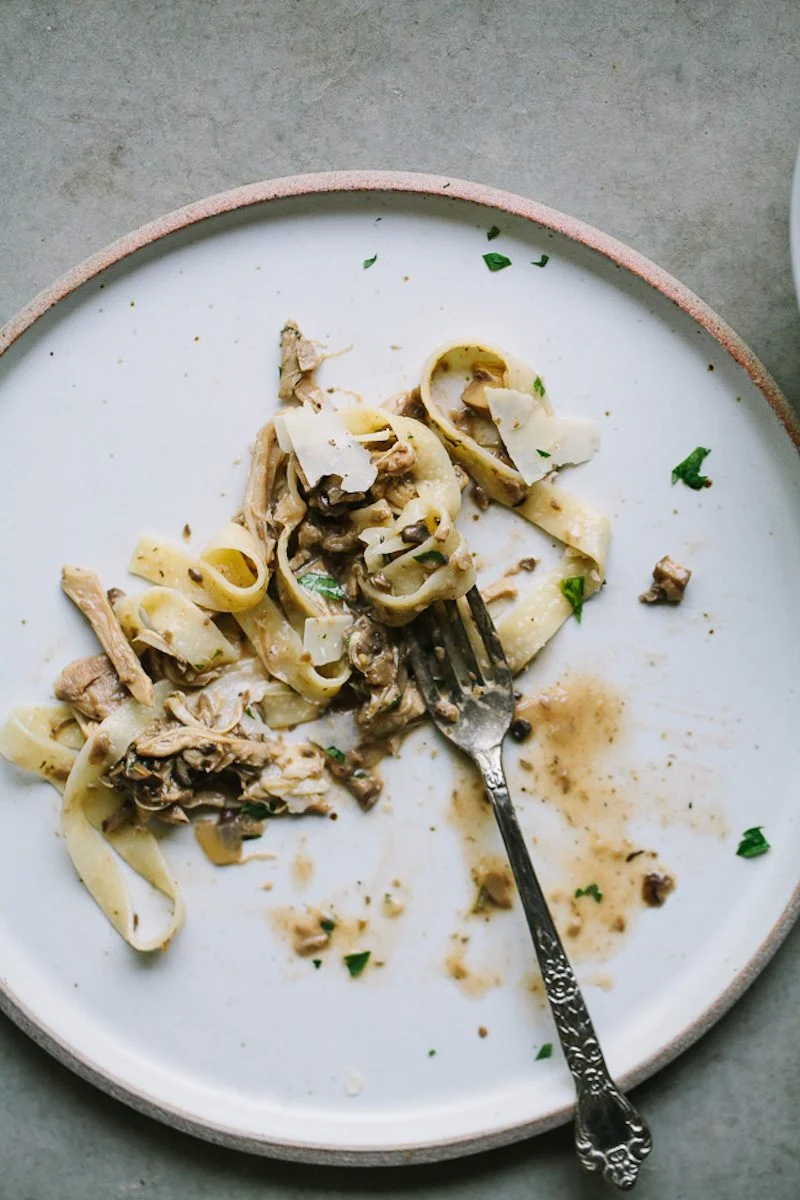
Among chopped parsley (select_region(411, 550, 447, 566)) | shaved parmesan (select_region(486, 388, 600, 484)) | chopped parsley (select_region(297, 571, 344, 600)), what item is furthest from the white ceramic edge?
chopped parsley (select_region(297, 571, 344, 600))

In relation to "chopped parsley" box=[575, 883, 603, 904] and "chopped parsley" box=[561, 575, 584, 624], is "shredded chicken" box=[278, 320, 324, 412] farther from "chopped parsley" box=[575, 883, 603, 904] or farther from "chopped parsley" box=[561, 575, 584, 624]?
"chopped parsley" box=[575, 883, 603, 904]

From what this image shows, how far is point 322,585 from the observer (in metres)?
3.15

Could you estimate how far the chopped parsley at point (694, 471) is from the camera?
3.16 m

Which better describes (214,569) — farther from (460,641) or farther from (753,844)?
(753,844)

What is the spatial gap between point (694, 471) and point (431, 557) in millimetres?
890

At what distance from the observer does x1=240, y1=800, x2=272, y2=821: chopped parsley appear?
3.11 metres

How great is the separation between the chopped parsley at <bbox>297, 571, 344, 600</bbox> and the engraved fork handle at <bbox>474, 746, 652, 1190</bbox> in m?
0.74

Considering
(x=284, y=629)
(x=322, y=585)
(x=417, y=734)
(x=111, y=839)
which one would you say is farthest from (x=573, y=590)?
(x=111, y=839)

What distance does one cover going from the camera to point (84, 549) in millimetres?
3221

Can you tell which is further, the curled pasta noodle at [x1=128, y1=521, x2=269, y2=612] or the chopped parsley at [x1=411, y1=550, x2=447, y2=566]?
the curled pasta noodle at [x1=128, y1=521, x2=269, y2=612]

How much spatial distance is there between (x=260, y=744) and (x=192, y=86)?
223 cm

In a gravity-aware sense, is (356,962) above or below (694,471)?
below

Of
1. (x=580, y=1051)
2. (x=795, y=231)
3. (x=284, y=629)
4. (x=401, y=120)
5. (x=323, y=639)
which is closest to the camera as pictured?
(x=795, y=231)

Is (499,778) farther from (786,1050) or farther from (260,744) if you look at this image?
(786,1050)
